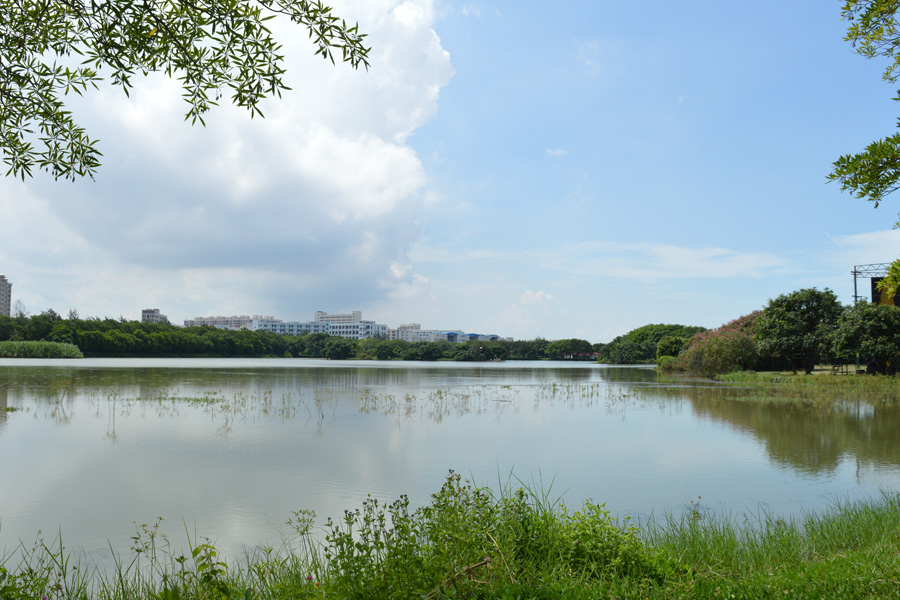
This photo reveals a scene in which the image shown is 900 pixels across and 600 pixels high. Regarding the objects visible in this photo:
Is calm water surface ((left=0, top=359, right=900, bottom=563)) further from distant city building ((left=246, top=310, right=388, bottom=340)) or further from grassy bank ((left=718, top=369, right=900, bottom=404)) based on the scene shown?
distant city building ((left=246, top=310, right=388, bottom=340))

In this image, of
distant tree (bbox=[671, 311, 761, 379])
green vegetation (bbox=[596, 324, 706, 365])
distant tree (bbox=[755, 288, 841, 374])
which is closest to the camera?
distant tree (bbox=[755, 288, 841, 374])

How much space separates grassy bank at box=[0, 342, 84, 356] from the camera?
47281 mm

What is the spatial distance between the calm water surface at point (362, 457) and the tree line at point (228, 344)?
51.6m

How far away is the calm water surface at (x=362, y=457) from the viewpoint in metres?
6.01

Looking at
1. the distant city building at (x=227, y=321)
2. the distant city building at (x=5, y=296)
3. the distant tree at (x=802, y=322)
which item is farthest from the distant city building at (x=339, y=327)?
the distant tree at (x=802, y=322)

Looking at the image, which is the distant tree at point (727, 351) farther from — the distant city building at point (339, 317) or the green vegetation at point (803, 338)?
the distant city building at point (339, 317)

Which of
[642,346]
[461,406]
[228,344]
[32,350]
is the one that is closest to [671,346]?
[642,346]

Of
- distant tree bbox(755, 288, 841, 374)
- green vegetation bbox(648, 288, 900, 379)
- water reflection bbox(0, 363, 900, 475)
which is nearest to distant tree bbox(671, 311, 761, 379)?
green vegetation bbox(648, 288, 900, 379)

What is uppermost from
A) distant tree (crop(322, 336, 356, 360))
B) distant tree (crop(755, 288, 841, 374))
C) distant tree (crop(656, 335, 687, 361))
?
distant tree (crop(755, 288, 841, 374))

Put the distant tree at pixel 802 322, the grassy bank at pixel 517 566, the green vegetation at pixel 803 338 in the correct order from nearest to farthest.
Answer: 1. the grassy bank at pixel 517 566
2. the green vegetation at pixel 803 338
3. the distant tree at pixel 802 322

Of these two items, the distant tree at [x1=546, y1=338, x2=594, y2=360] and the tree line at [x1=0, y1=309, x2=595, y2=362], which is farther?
the distant tree at [x1=546, y1=338, x2=594, y2=360]

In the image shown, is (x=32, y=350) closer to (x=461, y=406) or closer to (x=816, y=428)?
(x=461, y=406)

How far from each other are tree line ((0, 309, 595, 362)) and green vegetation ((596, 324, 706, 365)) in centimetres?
1091

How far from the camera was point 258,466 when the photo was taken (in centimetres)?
799
